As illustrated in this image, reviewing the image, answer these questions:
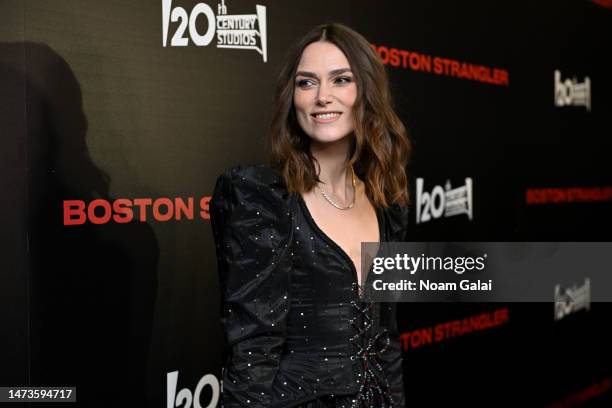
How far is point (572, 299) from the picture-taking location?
4.63 m

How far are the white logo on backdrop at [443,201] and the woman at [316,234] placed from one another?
1.67 metres

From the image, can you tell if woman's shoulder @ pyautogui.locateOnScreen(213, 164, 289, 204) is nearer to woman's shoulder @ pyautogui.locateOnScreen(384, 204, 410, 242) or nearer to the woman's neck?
the woman's neck

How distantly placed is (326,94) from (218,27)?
1.07 m

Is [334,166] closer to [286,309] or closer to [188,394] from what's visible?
[286,309]

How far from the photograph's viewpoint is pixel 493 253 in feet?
12.9

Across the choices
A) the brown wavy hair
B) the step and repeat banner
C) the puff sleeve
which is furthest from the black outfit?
the step and repeat banner

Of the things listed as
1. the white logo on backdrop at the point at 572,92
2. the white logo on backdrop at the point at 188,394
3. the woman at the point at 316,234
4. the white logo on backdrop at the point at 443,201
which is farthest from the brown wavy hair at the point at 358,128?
the white logo on backdrop at the point at 572,92

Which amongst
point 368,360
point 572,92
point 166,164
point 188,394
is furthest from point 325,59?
point 572,92

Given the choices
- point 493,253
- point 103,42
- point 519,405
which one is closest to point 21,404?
point 103,42

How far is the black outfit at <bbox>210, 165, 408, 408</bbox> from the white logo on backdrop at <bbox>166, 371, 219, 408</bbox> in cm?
104

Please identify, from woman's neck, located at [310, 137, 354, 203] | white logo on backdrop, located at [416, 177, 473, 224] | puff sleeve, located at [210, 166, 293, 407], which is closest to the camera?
puff sleeve, located at [210, 166, 293, 407]

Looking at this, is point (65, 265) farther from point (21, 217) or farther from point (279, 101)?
point (279, 101)

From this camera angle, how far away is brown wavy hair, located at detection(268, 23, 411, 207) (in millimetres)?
1657

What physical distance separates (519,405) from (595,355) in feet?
3.20
